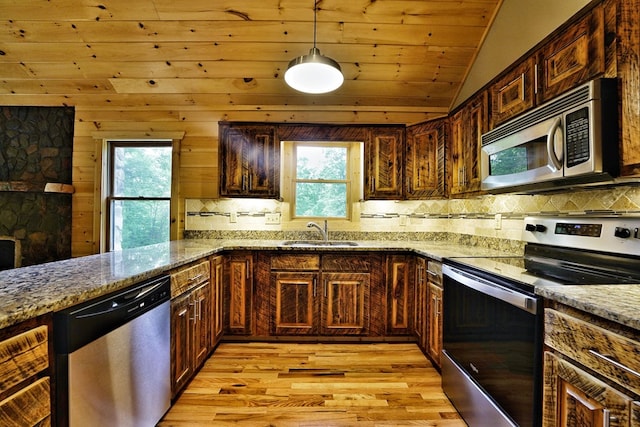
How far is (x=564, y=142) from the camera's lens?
149 cm

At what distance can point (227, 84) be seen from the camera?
311cm

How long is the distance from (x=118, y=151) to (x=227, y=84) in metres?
1.44

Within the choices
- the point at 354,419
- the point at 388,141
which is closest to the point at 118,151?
the point at 388,141

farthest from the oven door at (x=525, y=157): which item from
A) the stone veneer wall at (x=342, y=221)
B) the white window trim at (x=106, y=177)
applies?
the white window trim at (x=106, y=177)

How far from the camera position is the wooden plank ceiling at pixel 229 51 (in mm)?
2535

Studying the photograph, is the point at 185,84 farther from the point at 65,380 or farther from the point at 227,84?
the point at 65,380

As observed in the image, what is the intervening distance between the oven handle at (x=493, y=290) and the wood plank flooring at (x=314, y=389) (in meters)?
0.82

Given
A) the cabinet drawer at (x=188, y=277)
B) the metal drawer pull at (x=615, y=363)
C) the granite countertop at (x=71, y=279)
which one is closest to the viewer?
the metal drawer pull at (x=615, y=363)

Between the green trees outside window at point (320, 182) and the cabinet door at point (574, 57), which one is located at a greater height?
the cabinet door at point (574, 57)

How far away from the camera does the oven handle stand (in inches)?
51.0

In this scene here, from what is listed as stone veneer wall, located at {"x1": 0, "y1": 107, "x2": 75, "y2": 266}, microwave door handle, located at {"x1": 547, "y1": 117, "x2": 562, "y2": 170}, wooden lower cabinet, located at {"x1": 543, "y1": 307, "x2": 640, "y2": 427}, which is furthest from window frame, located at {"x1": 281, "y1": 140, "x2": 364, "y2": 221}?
wooden lower cabinet, located at {"x1": 543, "y1": 307, "x2": 640, "y2": 427}

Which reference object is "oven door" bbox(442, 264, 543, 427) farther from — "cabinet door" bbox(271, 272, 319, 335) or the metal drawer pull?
"cabinet door" bbox(271, 272, 319, 335)

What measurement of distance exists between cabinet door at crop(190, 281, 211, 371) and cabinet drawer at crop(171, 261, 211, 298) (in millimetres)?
65

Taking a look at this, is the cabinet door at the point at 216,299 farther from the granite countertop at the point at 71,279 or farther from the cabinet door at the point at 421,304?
the cabinet door at the point at 421,304
